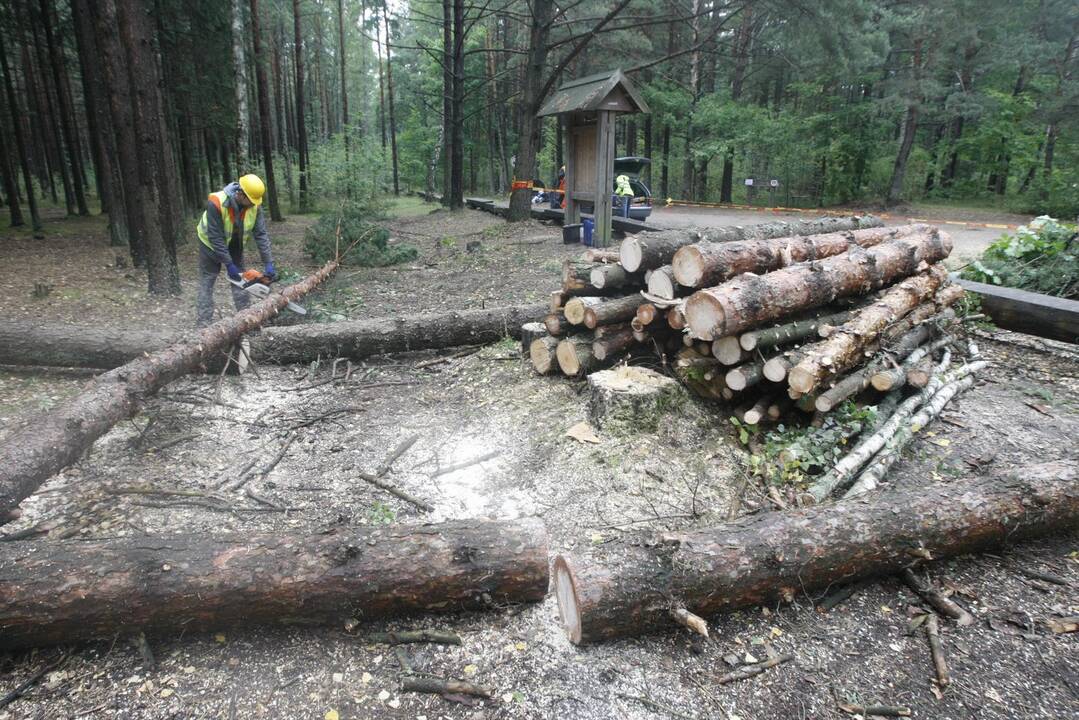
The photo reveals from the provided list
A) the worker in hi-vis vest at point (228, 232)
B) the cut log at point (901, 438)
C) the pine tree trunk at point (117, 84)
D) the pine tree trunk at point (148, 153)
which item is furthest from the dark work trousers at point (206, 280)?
the cut log at point (901, 438)

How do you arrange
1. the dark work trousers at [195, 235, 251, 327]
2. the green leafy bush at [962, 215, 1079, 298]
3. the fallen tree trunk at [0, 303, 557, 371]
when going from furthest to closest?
the green leafy bush at [962, 215, 1079, 298] < the dark work trousers at [195, 235, 251, 327] < the fallen tree trunk at [0, 303, 557, 371]

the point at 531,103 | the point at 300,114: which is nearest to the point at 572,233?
the point at 531,103

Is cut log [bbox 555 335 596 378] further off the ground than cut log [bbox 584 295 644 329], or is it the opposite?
cut log [bbox 584 295 644 329]

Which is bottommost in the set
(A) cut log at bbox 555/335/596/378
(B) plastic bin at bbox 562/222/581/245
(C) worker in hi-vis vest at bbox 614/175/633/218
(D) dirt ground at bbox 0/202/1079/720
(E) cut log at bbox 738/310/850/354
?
(D) dirt ground at bbox 0/202/1079/720

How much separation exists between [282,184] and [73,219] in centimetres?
1459

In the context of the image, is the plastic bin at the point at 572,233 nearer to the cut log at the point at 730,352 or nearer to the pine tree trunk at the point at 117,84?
the pine tree trunk at the point at 117,84

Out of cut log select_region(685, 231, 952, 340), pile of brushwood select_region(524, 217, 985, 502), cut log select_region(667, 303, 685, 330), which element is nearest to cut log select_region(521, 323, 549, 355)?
pile of brushwood select_region(524, 217, 985, 502)

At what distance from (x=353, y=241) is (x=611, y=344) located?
24.6 ft

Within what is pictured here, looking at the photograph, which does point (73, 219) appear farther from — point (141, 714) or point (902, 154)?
point (902, 154)

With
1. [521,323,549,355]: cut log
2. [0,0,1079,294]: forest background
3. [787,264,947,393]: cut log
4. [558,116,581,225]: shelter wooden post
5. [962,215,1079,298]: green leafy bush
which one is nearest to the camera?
[787,264,947,393]: cut log

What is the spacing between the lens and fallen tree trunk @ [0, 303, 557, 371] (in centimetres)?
564

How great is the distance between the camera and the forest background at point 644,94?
11.0 meters

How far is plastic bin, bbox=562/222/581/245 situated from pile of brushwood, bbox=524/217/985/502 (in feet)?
20.1

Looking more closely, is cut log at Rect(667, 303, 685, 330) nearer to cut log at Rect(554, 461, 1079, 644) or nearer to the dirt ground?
the dirt ground
